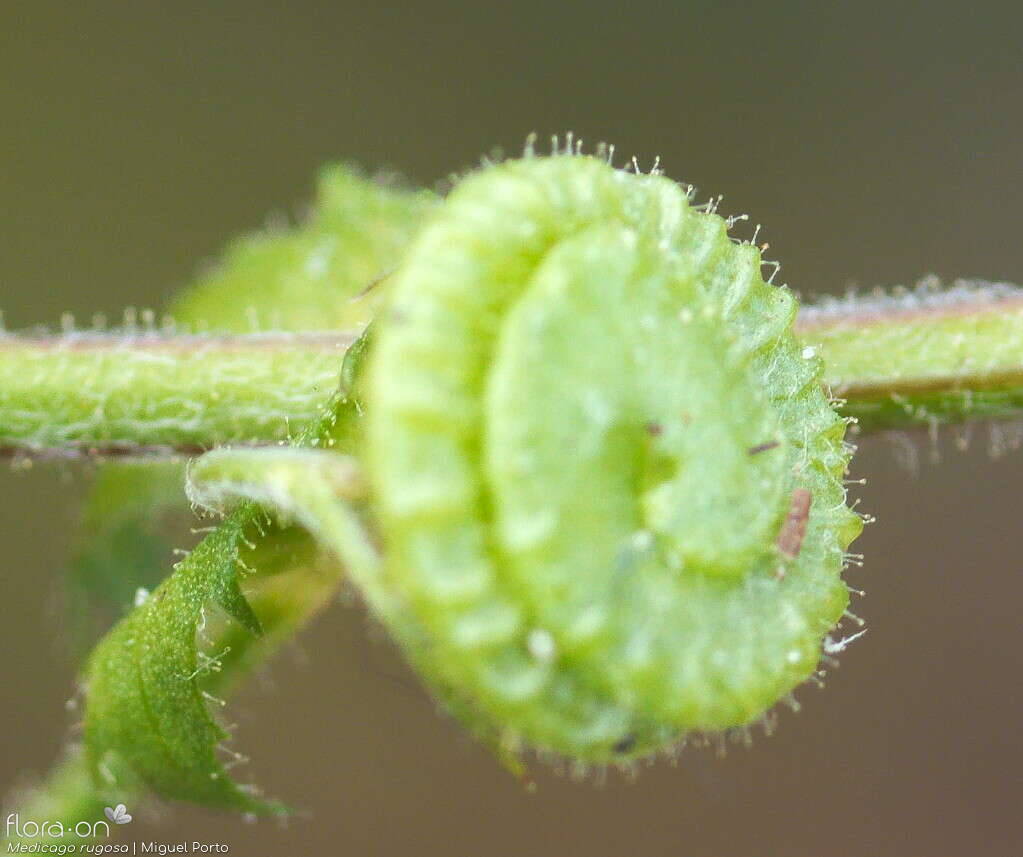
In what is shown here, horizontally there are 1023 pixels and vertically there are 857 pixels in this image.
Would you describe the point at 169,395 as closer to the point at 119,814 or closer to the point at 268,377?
the point at 268,377

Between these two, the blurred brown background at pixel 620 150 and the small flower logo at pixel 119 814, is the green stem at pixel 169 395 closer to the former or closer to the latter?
the small flower logo at pixel 119 814

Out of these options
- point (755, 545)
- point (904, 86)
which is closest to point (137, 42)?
point (904, 86)

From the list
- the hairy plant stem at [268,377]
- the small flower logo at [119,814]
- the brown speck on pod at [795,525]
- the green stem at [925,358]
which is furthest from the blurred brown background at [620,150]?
the brown speck on pod at [795,525]

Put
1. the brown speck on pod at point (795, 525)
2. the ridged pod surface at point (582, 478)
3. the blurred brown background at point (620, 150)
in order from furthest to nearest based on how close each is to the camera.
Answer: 1. the blurred brown background at point (620, 150)
2. the brown speck on pod at point (795, 525)
3. the ridged pod surface at point (582, 478)

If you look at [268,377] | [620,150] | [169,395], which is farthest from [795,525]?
[620,150]

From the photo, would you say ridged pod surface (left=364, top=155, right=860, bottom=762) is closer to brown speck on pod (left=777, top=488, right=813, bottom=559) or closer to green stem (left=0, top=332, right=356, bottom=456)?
brown speck on pod (left=777, top=488, right=813, bottom=559)

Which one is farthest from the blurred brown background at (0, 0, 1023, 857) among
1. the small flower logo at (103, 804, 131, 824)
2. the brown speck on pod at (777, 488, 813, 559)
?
the brown speck on pod at (777, 488, 813, 559)

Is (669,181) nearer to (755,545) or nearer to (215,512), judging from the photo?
(755,545)
